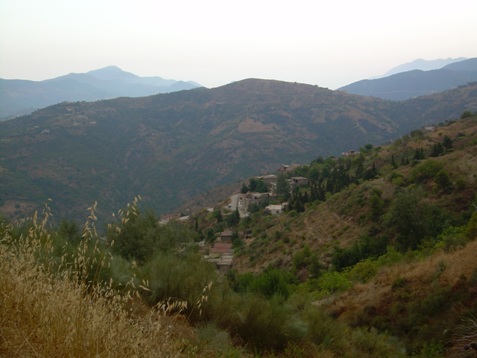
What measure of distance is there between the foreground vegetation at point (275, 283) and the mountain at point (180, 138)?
190ft

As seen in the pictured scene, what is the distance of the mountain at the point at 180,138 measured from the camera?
89.1 m

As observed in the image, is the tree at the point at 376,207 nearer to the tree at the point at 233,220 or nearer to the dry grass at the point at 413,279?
the dry grass at the point at 413,279

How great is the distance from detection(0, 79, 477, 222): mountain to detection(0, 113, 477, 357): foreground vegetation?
5783 cm

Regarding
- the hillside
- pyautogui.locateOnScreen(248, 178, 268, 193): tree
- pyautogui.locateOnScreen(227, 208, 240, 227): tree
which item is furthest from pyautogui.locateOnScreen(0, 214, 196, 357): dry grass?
pyautogui.locateOnScreen(248, 178, 268, 193): tree

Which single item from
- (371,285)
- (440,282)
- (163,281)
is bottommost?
(371,285)

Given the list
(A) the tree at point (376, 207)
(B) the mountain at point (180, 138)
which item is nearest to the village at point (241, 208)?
(A) the tree at point (376, 207)

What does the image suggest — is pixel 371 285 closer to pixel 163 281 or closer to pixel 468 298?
pixel 468 298

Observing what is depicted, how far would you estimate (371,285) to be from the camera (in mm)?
14016

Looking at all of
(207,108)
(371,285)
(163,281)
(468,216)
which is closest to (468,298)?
(371,285)

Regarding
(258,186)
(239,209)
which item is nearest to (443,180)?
(239,209)

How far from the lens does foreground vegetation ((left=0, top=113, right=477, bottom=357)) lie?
9.08ft

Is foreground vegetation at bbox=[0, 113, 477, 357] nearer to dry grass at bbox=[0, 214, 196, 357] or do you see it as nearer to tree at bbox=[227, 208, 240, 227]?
dry grass at bbox=[0, 214, 196, 357]

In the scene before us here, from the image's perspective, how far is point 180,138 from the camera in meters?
138

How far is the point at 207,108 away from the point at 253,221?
119018mm
